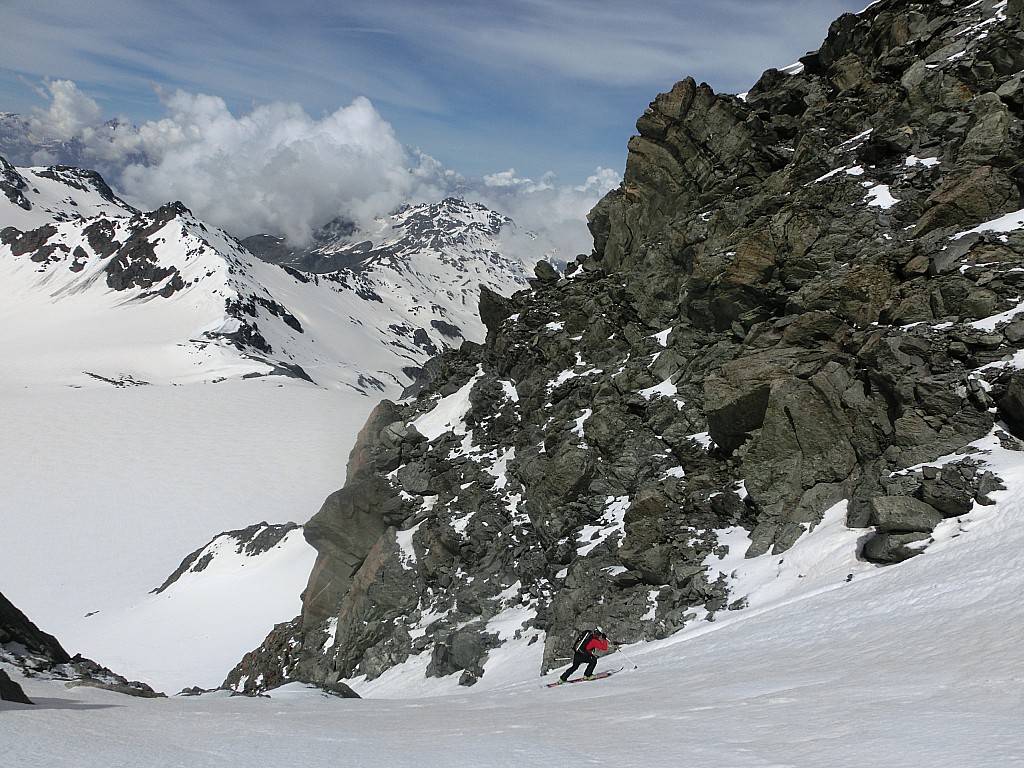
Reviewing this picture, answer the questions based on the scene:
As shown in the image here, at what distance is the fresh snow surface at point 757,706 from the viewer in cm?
625

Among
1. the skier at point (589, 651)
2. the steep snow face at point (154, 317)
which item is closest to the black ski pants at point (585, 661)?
the skier at point (589, 651)

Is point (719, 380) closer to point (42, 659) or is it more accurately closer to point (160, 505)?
point (42, 659)

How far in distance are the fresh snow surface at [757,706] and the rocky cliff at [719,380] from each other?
1.83 meters

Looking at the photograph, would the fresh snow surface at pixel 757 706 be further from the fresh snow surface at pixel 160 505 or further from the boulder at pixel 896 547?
the fresh snow surface at pixel 160 505

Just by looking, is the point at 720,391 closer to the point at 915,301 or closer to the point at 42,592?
the point at 915,301

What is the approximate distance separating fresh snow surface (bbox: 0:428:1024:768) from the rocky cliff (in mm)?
1832

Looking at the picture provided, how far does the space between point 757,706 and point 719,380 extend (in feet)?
43.9

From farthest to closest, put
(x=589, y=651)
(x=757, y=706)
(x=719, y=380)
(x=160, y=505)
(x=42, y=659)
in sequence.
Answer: (x=160, y=505) < (x=719, y=380) < (x=42, y=659) < (x=589, y=651) < (x=757, y=706)

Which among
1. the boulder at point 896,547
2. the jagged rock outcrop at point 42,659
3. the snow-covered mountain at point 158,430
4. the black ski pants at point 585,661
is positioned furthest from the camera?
the snow-covered mountain at point 158,430

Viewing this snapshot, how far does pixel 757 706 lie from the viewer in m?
7.80

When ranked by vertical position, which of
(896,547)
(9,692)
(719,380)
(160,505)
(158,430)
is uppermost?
(158,430)

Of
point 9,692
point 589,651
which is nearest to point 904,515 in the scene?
point 589,651

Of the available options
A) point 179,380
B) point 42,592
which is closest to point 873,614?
point 42,592

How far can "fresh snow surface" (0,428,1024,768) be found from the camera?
6254mm
